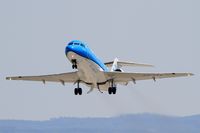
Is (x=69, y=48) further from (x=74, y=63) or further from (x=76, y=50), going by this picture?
(x=74, y=63)

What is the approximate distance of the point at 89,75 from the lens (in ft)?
243

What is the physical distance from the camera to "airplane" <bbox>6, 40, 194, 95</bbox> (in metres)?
72.8

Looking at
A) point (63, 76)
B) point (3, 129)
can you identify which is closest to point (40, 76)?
point (63, 76)

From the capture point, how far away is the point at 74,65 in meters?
73.0

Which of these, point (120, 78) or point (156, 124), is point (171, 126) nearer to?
point (156, 124)

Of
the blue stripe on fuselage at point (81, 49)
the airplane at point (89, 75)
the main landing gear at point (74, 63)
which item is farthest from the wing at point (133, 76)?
the main landing gear at point (74, 63)

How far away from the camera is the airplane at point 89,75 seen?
72.8m

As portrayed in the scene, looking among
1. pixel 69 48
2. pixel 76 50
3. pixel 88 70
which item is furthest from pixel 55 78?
pixel 69 48

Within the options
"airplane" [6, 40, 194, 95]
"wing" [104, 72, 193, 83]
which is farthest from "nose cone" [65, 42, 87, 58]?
"wing" [104, 72, 193, 83]

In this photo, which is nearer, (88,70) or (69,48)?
(69,48)

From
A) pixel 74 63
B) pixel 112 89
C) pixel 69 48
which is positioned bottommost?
pixel 112 89

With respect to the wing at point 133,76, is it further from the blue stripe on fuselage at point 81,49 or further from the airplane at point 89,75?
the blue stripe on fuselage at point 81,49

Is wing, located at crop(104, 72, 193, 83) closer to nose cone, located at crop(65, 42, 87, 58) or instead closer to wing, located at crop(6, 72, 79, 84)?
wing, located at crop(6, 72, 79, 84)

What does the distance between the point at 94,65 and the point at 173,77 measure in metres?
9.39
